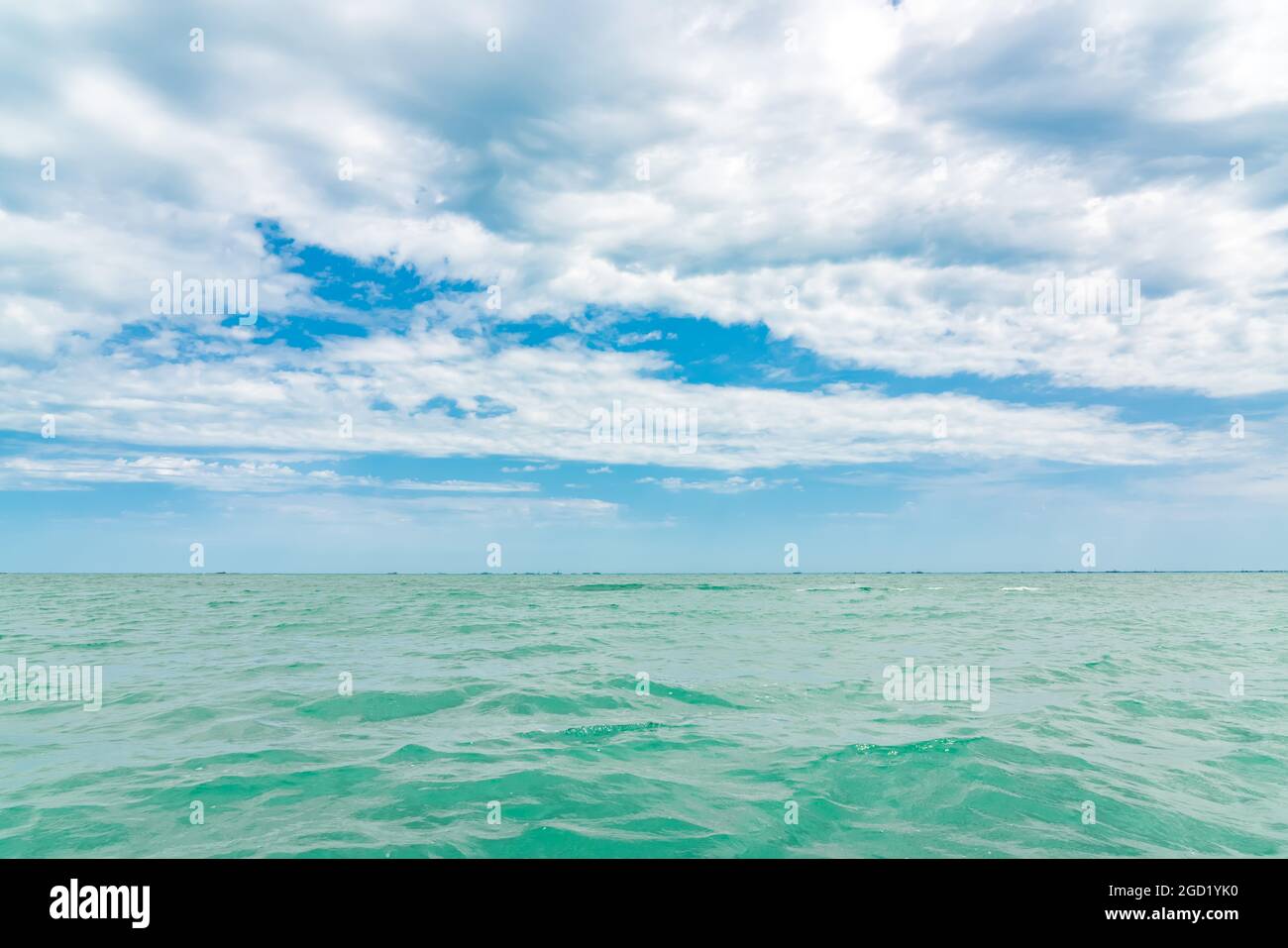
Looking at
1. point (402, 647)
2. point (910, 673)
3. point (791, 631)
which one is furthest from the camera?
point (791, 631)

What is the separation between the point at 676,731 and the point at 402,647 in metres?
15.6

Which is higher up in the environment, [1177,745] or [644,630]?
[1177,745]

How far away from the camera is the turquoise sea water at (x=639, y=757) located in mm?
8281

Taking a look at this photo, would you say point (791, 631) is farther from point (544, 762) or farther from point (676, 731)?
point (544, 762)

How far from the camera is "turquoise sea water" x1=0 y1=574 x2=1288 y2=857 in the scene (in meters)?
8.28

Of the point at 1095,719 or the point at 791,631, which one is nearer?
the point at 1095,719

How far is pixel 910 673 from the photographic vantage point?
1919cm

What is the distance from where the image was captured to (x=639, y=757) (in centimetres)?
1151
